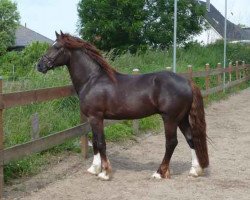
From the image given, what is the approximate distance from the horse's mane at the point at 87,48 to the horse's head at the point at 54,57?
0.06m

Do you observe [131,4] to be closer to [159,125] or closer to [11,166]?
[159,125]

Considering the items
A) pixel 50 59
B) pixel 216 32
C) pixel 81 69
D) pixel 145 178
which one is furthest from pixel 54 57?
pixel 216 32

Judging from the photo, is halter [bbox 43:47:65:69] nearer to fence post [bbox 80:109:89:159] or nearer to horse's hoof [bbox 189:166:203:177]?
fence post [bbox 80:109:89:159]

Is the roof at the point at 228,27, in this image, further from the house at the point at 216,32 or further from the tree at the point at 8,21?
the tree at the point at 8,21

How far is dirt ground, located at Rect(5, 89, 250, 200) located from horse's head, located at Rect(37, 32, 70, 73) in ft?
5.00

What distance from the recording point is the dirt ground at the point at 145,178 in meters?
6.07

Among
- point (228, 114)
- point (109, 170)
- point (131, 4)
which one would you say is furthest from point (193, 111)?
point (131, 4)

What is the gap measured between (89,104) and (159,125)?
4.97 metres

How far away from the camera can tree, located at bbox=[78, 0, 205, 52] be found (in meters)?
25.8

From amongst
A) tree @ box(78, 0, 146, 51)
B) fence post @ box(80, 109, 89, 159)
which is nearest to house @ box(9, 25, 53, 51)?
tree @ box(78, 0, 146, 51)

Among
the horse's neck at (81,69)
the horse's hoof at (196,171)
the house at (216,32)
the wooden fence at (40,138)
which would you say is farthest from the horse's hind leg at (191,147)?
the house at (216,32)

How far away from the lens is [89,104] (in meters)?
6.85

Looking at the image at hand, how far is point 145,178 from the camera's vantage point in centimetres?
691

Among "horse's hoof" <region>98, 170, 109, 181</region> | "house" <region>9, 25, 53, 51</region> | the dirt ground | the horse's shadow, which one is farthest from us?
"house" <region>9, 25, 53, 51</region>
